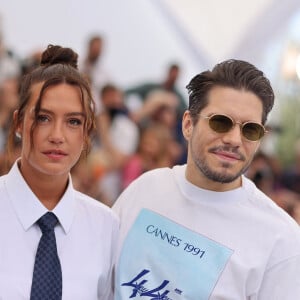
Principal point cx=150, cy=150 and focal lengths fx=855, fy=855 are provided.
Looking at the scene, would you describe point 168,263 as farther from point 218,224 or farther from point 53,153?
point 53,153

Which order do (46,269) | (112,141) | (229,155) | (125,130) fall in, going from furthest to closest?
(125,130), (112,141), (229,155), (46,269)

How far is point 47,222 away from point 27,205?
3.2 inches

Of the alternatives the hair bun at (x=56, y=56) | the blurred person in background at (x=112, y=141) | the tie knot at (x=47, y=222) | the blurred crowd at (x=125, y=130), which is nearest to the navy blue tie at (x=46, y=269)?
the tie knot at (x=47, y=222)

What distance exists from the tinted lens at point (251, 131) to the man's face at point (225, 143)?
0.02 m

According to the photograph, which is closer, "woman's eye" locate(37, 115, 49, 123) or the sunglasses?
"woman's eye" locate(37, 115, 49, 123)

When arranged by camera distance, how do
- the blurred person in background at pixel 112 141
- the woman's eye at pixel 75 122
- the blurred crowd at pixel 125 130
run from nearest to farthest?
the woman's eye at pixel 75 122
the blurred crowd at pixel 125 130
the blurred person in background at pixel 112 141

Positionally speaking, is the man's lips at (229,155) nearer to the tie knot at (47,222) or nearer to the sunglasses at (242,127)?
the sunglasses at (242,127)

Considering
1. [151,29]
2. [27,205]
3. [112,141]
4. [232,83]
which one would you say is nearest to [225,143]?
[232,83]

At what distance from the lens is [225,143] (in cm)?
284

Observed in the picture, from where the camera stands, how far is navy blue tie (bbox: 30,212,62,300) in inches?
101

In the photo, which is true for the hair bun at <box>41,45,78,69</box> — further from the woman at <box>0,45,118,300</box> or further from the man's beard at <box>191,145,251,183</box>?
the man's beard at <box>191,145,251,183</box>

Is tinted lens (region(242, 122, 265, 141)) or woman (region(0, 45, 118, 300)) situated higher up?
tinted lens (region(242, 122, 265, 141))

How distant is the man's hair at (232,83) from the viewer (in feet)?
9.52

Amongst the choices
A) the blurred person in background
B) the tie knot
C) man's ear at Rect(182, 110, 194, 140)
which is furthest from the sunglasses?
the blurred person in background
